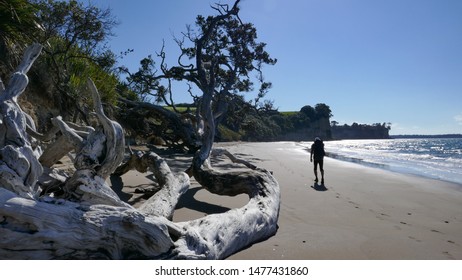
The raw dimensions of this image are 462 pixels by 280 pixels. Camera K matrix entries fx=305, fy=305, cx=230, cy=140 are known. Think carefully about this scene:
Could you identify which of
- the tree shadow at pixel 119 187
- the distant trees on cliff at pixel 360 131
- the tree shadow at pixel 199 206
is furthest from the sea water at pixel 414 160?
the distant trees on cliff at pixel 360 131

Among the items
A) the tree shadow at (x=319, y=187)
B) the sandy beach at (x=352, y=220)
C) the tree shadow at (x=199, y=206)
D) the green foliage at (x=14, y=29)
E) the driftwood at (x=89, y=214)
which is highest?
the green foliage at (x=14, y=29)

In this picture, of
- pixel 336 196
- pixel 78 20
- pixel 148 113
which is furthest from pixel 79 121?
pixel 336 196

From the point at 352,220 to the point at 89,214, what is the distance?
3.96 meters

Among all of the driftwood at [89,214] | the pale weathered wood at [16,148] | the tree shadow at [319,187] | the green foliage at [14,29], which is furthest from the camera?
the tree shadow at [319,187]

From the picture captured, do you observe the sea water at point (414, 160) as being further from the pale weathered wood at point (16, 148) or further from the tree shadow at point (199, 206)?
the pale weathered wood at point (16, 148)

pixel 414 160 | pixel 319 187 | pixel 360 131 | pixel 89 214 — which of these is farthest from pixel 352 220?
pixel 360 131

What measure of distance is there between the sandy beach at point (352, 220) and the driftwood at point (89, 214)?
38 centimetres

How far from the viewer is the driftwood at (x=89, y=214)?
2080mm

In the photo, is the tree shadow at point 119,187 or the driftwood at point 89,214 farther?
the tree shadow at point 119,187

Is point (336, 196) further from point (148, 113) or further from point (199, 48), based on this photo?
point (148, 113)

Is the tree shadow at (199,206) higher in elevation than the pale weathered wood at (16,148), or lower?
lower

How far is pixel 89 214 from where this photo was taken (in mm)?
2242

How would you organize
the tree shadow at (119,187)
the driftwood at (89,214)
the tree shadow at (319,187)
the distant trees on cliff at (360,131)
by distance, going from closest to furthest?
the driftwood at (89,214)
the tree shadow at (119,187)
the tree shadow at (319,187)
the distant trees on cliff at (360,131)
